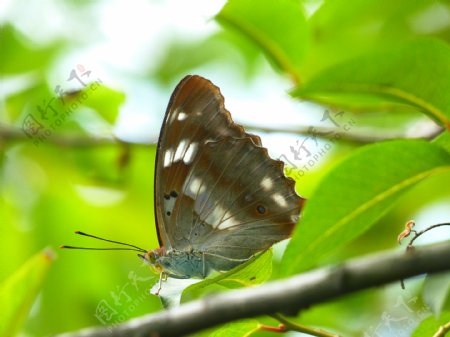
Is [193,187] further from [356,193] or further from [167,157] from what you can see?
[356,193]

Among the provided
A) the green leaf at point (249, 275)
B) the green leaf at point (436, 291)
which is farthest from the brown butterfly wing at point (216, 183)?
the green leaf at point (436, 291)

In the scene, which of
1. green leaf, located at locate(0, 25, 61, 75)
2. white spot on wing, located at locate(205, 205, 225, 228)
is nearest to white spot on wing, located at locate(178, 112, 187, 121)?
white spot on wing, located at locate(205, 205, 225, 228)

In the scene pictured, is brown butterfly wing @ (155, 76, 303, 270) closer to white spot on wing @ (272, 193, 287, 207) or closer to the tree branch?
white spot on wing @ (272, 193, 287, 207)

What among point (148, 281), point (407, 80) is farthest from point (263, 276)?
point (148, 281)

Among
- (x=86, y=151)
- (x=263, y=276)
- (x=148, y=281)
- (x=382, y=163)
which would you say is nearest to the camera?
(x=382, y=163)

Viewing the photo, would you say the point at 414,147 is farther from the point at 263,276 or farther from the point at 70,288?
the point at 70,288

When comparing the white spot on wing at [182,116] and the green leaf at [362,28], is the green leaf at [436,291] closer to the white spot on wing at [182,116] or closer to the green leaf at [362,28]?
the white spot on wing at [182,116]

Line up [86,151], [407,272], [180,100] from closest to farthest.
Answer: [407,272] → [180,100] → [86,151]
